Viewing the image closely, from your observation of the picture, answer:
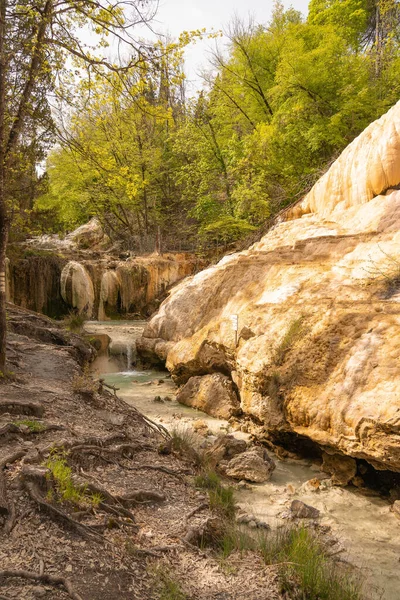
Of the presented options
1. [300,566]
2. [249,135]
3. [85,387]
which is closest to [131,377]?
[85,387]

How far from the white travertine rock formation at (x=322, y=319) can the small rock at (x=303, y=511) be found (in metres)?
0.82

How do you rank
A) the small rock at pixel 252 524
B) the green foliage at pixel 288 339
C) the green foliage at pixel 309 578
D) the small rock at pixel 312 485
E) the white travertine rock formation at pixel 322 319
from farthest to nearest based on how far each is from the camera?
the green foliage at pixel 288 339, the small rock at pixel 312 485, the white travertine rock formation at pixel 322 319, the small rock at pixel 252 524, the green foliage at pixel 309 578

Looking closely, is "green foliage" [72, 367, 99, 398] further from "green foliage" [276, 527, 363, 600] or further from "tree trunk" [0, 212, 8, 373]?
"green foliage" [276, 527, 363, 600]

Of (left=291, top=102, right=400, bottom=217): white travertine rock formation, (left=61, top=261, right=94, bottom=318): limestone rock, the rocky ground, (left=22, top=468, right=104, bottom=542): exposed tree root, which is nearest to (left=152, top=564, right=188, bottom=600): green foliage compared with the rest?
the rocky ground

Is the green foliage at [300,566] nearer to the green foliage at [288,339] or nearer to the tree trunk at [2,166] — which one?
the green foliage at [288,339]

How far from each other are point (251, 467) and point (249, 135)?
1680 centimetres

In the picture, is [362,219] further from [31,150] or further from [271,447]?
[31,150]

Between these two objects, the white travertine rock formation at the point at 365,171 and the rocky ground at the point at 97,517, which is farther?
the white travertine rock formation at the point at 365,171

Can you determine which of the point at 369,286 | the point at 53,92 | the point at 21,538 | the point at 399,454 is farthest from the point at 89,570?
the point at 53,92

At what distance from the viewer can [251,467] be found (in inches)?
234

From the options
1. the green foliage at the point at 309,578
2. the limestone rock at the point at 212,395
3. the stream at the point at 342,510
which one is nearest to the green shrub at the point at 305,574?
the green foliage at the point at 309,578

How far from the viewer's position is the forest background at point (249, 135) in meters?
16.3

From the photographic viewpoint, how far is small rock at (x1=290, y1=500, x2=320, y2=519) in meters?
4.95

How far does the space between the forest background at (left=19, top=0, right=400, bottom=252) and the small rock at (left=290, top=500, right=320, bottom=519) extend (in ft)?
21.0
